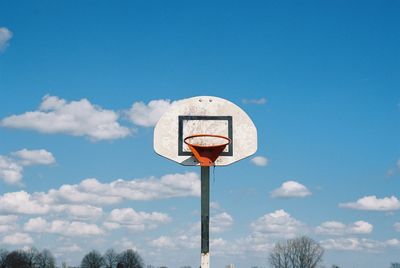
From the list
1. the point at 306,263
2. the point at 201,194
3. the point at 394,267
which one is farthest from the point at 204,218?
the point at 394,267

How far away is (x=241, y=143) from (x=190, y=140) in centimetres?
93

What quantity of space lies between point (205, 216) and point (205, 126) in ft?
5.41

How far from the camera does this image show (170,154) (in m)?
11.4

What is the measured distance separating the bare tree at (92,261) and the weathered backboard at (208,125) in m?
102

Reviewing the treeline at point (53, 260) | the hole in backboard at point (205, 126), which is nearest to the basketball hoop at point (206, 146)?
the hole in backboard at point (205, 126)

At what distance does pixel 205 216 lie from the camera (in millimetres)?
11117

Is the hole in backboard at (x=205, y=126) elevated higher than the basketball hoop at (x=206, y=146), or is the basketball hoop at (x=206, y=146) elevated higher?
the hole in backboard at (x=205, y=126)

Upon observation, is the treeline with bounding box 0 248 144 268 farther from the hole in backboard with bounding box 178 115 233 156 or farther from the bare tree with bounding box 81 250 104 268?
the hole in backboard with bounding box 178 115 233 156

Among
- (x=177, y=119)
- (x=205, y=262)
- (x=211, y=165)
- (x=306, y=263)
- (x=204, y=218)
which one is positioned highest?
(x=306, y=263)

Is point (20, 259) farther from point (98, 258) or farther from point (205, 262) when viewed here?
point (205, 262)

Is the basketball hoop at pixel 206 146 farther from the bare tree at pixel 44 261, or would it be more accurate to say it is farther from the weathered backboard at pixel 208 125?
the bare tree at pixel 44 261

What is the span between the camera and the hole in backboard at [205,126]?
11.5 metres

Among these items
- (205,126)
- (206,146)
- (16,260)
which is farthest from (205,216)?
(16,260)

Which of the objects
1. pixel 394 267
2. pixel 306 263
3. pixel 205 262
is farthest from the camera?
pixel 394 267
